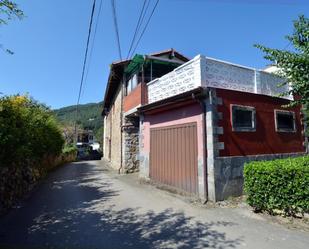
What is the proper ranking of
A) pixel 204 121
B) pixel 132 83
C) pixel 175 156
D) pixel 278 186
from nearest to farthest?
pixel 278 186
pixel 204 121
pixel 175 156
pixel 132 83

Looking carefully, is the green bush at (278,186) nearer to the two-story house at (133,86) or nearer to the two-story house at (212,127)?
the two-story house at (212,127)

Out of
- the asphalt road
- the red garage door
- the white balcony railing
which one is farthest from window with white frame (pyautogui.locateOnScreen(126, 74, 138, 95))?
the asphalt road

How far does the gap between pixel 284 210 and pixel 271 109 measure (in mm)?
4836

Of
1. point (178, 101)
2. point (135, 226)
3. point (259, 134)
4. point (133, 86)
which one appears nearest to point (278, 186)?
point (259, 134)

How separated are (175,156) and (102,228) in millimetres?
4635

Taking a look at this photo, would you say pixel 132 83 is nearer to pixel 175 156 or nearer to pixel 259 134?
pixel 175 156

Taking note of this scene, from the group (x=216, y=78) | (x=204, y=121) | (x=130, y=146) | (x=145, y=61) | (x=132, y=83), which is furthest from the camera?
(x=130, y=146)

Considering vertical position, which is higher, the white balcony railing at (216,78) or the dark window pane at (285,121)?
the white balcony railing at (216,78)

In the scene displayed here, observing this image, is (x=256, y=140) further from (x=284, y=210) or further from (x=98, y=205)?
(x=98, y=205)

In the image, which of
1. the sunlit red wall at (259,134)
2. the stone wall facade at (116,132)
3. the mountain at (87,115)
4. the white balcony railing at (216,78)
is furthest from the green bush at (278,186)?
the mountain at (87,115)

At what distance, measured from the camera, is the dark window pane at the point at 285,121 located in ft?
33.4

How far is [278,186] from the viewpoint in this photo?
609 cm

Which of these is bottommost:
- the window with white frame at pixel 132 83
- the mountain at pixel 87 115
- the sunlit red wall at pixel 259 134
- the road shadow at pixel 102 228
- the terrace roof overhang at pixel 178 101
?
the road shadow at pixel 102 228

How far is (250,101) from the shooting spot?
9.21 meters
